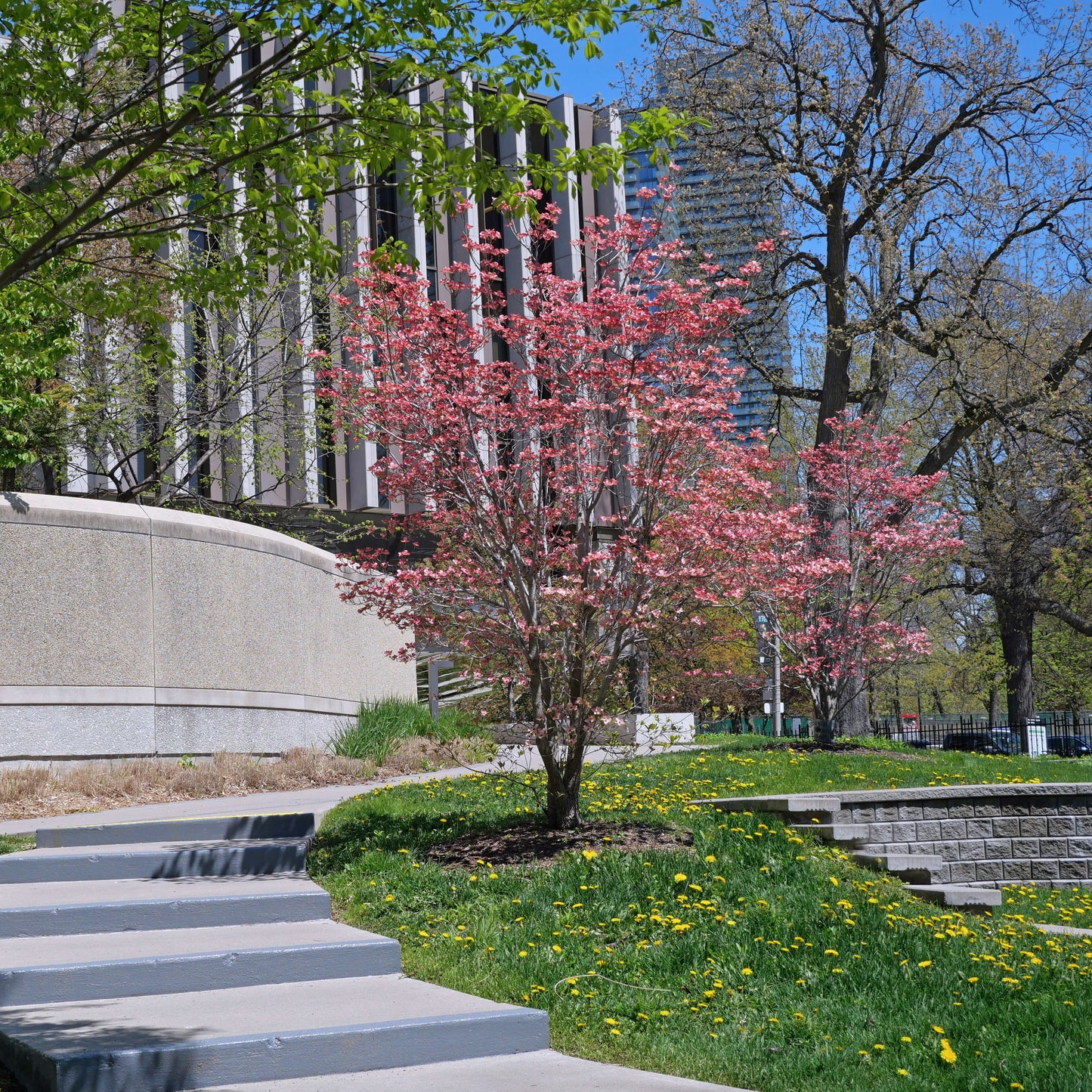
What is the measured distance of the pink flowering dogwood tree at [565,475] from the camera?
8.24m

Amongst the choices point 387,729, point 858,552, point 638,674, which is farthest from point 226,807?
point 858,552

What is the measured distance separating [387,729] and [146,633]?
3689 millimetres

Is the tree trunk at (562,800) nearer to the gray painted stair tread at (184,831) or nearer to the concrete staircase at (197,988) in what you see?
the gray painted stair tread at (184,831)

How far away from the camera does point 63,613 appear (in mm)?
12500

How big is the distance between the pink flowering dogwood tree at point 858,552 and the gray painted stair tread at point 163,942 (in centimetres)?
1008

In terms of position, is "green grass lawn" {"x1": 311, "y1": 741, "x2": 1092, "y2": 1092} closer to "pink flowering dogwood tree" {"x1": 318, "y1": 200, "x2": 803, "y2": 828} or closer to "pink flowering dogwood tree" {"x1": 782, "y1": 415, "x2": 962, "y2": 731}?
"pink flowering dogwood tree" {"x1": 318, "y1": 200, "x2": 803, "y2": 828}

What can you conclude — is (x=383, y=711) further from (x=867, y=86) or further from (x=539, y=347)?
(x=867, y=86)

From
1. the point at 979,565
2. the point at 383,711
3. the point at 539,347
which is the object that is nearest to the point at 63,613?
the point at 383,711

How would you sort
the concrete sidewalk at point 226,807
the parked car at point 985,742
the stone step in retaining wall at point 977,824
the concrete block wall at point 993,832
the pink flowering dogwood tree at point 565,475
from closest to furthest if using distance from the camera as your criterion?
the pink flowering dogwood tree at point 565,475 → the stone step in retaining wall at point 977,824 → the concrete sidewalk at point 226,807 → the concrete block wall at point 993,832 → the parked car at point 985,742

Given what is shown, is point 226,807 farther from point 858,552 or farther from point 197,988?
point 858,552

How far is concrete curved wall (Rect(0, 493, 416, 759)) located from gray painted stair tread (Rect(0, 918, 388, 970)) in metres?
6.86

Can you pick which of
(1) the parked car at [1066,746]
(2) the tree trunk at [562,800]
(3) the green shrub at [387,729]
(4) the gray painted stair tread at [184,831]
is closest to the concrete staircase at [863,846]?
(2) the tree trunk at [562,800]

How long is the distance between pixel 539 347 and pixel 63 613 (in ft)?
22.5

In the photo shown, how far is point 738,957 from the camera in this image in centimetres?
602
